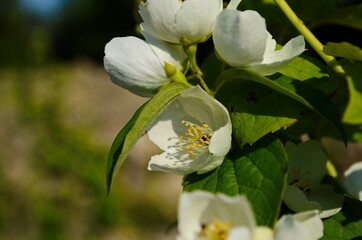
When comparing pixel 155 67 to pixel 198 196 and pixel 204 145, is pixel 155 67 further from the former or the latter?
pixel 198 196

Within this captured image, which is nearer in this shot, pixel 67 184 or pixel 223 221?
pixel 223 221

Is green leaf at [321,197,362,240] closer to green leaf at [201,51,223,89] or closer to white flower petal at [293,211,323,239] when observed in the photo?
white flower petal at [293,211,323,239]

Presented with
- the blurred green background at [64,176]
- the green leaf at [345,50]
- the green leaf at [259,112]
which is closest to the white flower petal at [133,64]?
the green leaf at [259,112]

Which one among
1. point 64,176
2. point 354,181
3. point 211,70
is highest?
point 211,70

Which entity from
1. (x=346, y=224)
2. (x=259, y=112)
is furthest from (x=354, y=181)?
(x=259, y=112)

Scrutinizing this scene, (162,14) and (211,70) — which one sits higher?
(162,14)

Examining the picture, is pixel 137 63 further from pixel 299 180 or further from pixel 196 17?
pixel 299 180

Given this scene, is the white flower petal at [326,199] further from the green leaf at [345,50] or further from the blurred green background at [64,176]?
the blurred green background at [64,176]

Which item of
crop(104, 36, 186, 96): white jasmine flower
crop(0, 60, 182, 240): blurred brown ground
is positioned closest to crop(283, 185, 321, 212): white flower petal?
crop(104, 36, 186, 96): white jasmine flower
